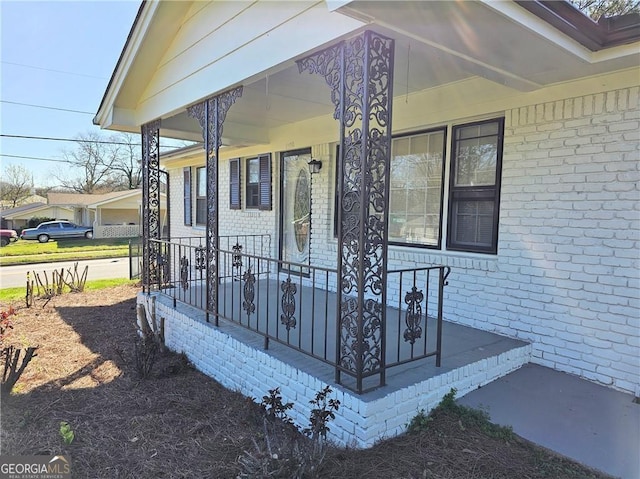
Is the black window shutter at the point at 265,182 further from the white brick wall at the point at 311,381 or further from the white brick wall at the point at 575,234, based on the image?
the white brick wall at the point at 575,234

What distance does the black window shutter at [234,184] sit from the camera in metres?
8.18

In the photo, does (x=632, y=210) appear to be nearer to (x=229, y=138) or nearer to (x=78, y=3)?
(x=229, y=138)

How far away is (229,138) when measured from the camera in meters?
6.97

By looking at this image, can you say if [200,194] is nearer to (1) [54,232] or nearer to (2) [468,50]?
(2) [468,50]

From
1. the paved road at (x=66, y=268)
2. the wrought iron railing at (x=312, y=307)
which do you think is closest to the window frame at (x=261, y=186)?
the wrought iron railing at (x=312, y=307)

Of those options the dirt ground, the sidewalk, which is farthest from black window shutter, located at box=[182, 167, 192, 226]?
Result: the sidewalk

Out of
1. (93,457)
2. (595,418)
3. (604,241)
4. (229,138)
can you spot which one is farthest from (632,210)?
(229,138)

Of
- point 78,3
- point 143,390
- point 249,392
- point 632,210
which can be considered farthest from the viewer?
point 78,3

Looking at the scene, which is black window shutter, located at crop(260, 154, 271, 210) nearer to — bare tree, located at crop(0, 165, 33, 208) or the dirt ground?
the dirt ground

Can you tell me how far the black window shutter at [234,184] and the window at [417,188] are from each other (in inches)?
156

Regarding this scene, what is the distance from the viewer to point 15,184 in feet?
129

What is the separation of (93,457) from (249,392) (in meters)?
1.31

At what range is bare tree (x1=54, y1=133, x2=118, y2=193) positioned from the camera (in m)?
36.7

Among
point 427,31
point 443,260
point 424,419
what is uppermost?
point 427,31
